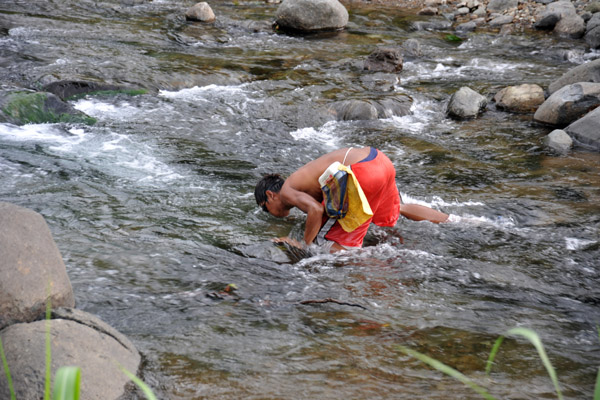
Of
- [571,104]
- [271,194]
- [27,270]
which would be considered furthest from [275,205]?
[571,104]

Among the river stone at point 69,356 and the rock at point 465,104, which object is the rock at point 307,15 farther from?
the river stone at point 69,356

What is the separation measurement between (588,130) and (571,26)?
7.41 m

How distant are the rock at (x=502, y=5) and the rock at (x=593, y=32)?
9.31 feet

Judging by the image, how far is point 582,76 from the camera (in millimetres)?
9289

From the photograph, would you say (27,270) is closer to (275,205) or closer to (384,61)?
(275,205)

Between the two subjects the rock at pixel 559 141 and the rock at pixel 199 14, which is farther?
the rock at pixel 199 14

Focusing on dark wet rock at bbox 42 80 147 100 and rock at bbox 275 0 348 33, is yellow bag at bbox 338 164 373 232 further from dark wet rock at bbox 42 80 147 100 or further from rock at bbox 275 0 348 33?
rock at bbox 275 0 348 33

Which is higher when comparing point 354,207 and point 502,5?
point 502,5

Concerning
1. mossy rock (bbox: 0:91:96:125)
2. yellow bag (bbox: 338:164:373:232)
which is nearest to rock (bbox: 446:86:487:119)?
yellow bag (bbox: 338:164:373:232)

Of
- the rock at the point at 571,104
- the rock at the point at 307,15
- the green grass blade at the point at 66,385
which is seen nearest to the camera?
the green grass blade at the point at 66,385

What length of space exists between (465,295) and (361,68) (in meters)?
7.60

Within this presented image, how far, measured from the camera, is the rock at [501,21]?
50.3 feet

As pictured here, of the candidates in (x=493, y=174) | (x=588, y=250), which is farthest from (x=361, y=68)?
(x=588, y=250)

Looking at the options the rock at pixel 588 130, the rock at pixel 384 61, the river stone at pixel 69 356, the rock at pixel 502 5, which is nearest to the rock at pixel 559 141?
the rock at pixel 588 130
